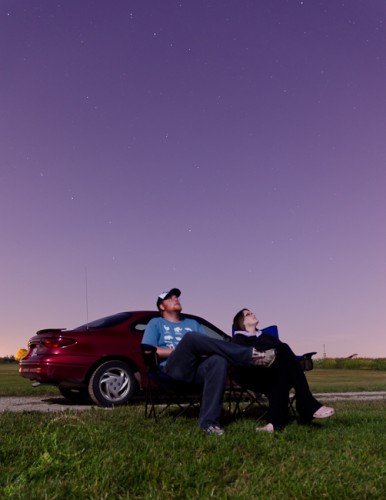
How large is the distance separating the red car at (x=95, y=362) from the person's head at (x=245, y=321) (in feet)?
10.5

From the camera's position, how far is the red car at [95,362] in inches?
378

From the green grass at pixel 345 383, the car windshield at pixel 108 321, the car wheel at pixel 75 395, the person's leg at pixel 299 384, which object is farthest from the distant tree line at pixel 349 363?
the person's leg at pixel 299 384

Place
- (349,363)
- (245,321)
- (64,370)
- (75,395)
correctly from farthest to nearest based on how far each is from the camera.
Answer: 1. (349,363)
2. (75,395)
3. (64,370)
4. (245,321)

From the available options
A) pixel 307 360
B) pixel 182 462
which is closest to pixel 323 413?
pixel 307 360

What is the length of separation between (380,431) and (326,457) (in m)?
1.67

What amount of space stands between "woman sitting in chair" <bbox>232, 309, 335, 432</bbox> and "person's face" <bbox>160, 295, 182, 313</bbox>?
0.72m

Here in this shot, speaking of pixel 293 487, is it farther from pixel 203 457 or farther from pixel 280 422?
pixel 280 422

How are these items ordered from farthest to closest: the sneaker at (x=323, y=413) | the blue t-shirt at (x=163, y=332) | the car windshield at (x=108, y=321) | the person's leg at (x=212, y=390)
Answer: the car windshield at (x=108, y=321), the blue t-shirt at (x=163, y=332), the sneaker at (x=323, y=413), the person's leg at (x=212, y=390)

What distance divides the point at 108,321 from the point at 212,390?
4.32 metres

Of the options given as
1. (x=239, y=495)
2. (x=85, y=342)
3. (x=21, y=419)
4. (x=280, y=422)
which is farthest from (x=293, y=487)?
(x=85, y=342)

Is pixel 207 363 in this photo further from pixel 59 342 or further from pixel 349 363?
pixel 349 363

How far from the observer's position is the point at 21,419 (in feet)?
21.9

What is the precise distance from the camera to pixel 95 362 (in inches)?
380

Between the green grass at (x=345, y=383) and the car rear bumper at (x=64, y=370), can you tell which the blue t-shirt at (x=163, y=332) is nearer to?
the car rear bumper at (x=64, y=370)
